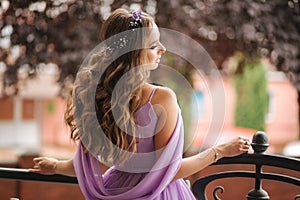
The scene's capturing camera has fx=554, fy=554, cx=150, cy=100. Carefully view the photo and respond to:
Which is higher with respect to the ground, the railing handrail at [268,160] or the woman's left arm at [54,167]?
the railing handrail at [268,160]

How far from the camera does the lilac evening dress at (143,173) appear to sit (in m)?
1.40

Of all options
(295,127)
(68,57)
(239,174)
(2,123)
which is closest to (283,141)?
(295,127)

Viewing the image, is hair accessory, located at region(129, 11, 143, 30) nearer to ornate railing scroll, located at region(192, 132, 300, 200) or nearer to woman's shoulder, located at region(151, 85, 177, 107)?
woman's shoulder, located at region(151, 85, 177, 107)

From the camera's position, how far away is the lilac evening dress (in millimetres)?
1396

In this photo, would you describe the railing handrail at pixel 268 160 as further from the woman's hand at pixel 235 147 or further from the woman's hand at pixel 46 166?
the woman's hand at pixel 46 166

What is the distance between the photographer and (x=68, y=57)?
→ 4.55 meters

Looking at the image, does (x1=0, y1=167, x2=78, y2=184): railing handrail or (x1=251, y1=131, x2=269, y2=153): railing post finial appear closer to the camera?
(x1=251, y1=131, x2=269, y2=153): railing post finial

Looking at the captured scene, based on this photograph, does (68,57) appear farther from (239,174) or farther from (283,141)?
(283,141)

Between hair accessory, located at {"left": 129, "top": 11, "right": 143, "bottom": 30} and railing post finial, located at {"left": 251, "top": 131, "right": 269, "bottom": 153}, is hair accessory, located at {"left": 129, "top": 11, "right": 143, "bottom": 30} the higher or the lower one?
the higher one

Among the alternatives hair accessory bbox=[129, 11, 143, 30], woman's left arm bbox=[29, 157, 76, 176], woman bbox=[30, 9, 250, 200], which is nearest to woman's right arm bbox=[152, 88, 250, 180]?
woman bbox=[30, 9, 250, 200]

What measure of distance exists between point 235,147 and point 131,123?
27 centimetres

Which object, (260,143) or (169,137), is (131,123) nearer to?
(169,137)

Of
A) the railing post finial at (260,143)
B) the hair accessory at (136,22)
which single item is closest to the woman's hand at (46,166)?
the hair accessory at (136,22)

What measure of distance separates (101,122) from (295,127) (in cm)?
1428
